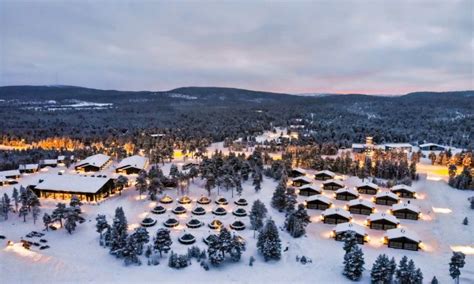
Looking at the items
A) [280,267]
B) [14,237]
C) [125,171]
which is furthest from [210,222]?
[125,171]

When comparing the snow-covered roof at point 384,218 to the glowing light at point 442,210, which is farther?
the glowing light at point 442,210

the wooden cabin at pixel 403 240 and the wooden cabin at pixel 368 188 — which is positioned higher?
the wooden cabin at pixel 368 188

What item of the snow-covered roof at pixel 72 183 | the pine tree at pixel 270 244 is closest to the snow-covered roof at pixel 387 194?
the pine tree at pixel 270 244

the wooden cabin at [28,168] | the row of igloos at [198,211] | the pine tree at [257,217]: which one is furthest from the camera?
the wooden cabin at [28,168]

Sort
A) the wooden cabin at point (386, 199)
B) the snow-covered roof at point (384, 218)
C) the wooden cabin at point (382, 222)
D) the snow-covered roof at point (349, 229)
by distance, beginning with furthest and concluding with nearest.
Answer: the wooden cabin at point (386, 199) → the snow-covered roof at point (384, 218) → the wooden cabin at point (382, 222) → the snow-covered roof at point (349, 229)

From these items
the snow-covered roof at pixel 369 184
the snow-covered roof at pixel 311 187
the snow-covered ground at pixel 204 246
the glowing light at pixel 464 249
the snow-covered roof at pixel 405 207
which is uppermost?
the snow-covered roof at pixel 369 184

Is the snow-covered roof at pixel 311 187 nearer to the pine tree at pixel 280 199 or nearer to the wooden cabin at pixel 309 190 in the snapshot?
the wooden cabin at pixel 309 190
